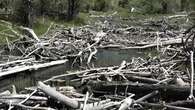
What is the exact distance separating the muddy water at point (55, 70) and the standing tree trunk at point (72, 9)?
13.5 metres

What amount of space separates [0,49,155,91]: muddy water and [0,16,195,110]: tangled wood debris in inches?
13.7

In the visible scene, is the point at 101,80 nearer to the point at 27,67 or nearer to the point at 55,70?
the point at 27,67

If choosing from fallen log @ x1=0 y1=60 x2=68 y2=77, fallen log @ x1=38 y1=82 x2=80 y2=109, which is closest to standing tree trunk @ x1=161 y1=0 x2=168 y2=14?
fallen log @ x1=0 y1=60 x2=68 y2=77

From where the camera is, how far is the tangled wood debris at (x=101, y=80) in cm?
1333

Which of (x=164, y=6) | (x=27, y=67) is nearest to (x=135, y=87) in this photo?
(x=27, y=67)

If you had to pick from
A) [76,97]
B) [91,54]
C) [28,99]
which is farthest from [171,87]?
[91,54]

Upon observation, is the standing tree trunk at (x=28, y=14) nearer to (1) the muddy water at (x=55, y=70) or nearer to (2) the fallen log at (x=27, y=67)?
(1) the muddy water at (x=55, y=70)

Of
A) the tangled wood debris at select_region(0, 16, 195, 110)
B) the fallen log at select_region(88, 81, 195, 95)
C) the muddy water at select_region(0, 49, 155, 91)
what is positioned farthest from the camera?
the muddy water at select_region(0, 49, 155, 91)

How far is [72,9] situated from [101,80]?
2391cm

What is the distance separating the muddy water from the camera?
59.4 feet

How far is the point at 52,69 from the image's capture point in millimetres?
20859

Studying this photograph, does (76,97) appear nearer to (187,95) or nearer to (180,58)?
(187,95)

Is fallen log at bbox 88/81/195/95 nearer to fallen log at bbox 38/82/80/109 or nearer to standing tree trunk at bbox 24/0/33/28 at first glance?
fallen log at bbox 38/82/80/109

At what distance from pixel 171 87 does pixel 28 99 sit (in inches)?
186
